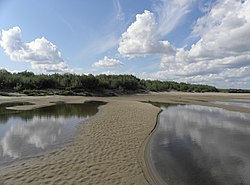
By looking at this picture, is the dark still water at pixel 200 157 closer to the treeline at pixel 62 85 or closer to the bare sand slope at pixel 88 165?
the bare sand slope at pixel 88 165

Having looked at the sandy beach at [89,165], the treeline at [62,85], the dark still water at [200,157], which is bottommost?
the dark still water at [200,157]

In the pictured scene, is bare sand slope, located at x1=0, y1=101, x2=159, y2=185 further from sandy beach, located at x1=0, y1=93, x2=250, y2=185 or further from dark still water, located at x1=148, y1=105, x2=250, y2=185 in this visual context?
dark still water, located at x1=148, y1=105, x2=250, y2=185

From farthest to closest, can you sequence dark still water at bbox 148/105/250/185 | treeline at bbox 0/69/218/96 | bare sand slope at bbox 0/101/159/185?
treeline at bbox 0/69/218/96, dark still water at bbox 148/105/250/185, bare sand slope at bbox 0/101/159/185

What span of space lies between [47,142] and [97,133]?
3.05 metres

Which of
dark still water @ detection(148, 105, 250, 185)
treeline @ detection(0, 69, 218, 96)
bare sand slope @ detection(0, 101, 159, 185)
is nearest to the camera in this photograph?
bare sand slope @ detection(0, 101, 159, 185)

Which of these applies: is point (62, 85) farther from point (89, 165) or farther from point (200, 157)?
point (200, 157)

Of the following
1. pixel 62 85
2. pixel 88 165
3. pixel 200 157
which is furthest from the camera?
pixel 62 85

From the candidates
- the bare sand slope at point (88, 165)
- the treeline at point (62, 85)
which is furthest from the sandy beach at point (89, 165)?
the treeline at point (62, 85)

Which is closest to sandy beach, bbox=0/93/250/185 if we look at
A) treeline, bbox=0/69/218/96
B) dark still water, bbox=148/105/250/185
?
dark still water, bbox=148/105/250/185

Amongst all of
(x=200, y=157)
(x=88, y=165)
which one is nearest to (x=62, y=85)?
(x=88, y=165)

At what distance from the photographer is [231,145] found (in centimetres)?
1166

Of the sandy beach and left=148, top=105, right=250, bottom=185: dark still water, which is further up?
the sandy beach

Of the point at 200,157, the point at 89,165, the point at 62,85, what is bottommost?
the point at 200,157

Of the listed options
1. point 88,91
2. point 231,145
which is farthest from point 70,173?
point 88,91
